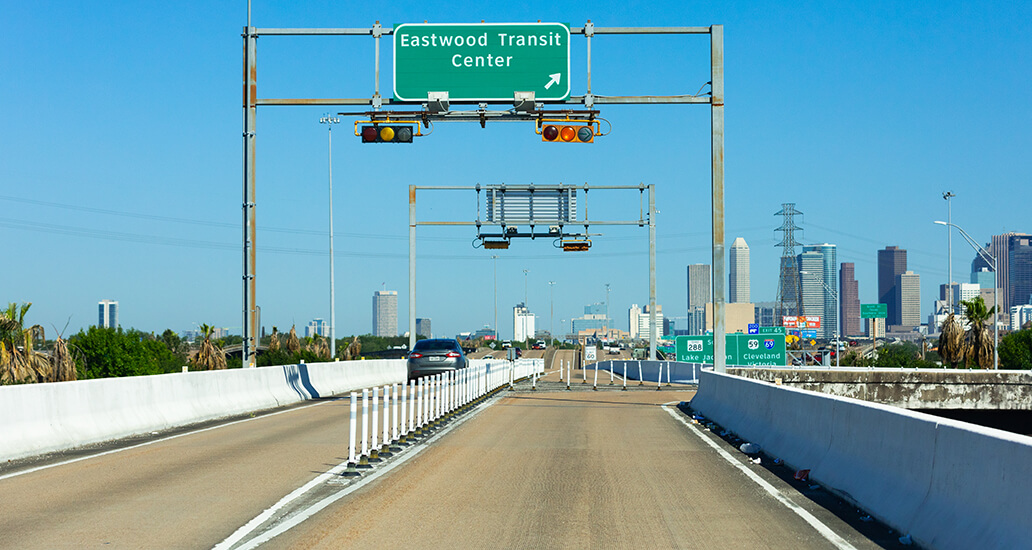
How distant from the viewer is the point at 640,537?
8.98m

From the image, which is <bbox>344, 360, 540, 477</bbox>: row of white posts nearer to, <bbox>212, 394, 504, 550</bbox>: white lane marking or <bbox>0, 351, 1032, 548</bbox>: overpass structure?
<bbox>0, 351, 1032, 548</bbox>: overpass structure

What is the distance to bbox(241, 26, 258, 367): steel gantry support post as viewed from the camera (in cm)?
2631

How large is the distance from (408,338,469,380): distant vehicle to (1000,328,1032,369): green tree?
187 feet

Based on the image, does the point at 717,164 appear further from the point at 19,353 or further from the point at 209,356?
the point at 209,356

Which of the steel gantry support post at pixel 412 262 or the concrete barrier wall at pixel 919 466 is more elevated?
the steel gantry support post at pixel 412 262

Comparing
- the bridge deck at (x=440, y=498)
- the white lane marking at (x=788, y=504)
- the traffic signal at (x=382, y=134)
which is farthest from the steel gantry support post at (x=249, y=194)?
the white lane marking at (x=788, y=504)

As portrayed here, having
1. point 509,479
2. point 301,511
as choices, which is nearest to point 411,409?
point 509,479

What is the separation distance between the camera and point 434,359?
37281 mm

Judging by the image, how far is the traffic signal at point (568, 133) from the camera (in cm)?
2473

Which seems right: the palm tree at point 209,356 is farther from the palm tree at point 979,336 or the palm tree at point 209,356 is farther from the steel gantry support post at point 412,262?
the palm tree at point 979,336

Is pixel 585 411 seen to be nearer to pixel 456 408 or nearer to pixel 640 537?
pixel 456 408

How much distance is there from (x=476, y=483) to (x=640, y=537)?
12.4ft

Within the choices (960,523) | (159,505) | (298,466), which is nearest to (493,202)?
(298,466)

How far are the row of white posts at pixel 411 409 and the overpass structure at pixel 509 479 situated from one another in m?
0.15
